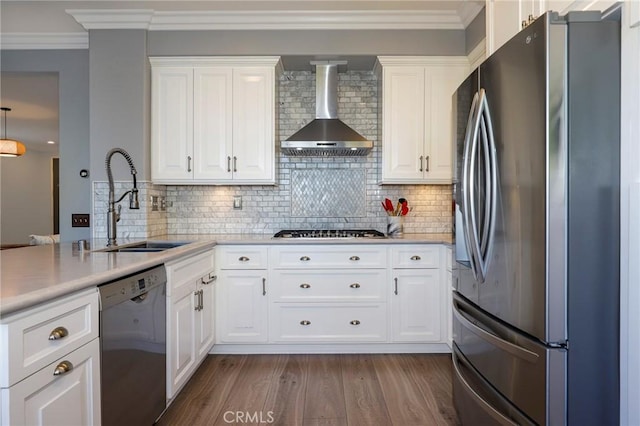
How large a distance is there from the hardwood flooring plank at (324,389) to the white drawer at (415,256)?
0.87m

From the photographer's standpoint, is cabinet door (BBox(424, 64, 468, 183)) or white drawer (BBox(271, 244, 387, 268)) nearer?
white drawer (BBox(271, 244, 387, 268))

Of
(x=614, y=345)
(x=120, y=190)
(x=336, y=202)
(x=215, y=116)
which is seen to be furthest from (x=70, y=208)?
(x=614, y=345)

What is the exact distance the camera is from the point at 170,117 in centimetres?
308

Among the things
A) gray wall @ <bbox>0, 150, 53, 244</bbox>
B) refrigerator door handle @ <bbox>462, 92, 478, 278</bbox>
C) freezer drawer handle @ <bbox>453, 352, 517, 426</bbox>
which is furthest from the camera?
gray wall @ <bbox>0, 150, 53, 244</bbox>

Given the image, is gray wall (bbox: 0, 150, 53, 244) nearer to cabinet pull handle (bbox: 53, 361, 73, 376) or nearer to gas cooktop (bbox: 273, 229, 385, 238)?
gas cooktop (bbox: 273, 229, 385, 238)

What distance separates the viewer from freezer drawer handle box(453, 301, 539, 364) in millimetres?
1305

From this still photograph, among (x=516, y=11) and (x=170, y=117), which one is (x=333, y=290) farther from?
(x=516, y=11)

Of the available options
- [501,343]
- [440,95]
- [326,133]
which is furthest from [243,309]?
[440,95]

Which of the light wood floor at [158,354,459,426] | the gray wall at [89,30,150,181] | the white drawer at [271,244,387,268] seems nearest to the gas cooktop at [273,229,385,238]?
the white drawer at [271,244,387,268]

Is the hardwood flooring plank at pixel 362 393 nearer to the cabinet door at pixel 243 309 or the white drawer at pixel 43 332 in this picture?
the cabinet door at pixel 243 309

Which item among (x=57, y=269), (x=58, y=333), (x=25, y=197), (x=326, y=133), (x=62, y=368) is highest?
(x=326, y=133)

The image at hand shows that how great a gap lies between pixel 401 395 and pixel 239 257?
1.47m

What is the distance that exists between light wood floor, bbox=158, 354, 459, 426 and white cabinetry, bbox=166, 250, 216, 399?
6.0 inches

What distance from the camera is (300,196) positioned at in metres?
3.48
